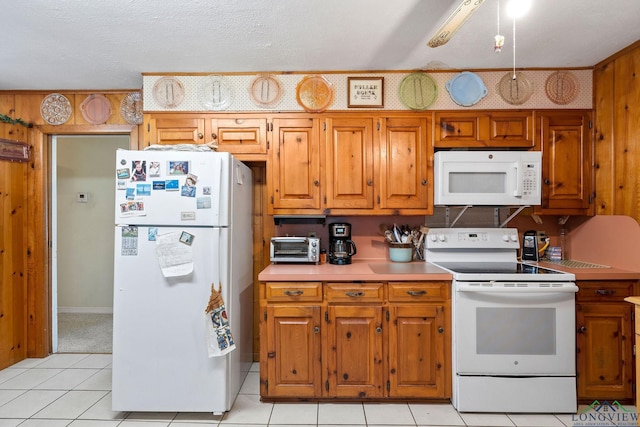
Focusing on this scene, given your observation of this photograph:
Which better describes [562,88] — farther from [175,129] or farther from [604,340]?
[175,129]

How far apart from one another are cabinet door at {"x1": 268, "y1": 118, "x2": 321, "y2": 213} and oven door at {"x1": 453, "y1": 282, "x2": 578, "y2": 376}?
124 centimetres

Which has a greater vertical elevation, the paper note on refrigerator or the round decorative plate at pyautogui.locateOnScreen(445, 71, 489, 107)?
the round decorative plate at pyautogui.locateOnScreen(445, 71, 489, 107)

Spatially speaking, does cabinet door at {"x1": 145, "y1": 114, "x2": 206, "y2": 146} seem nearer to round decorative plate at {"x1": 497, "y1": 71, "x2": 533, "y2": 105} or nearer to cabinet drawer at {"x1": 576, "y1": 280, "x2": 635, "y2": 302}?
round decorative plate at {"x1": 497, "y1": 71, "x2": 533, "y2": 105}

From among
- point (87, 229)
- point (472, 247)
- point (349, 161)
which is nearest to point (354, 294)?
point (349, 161)

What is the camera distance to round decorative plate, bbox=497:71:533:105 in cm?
243

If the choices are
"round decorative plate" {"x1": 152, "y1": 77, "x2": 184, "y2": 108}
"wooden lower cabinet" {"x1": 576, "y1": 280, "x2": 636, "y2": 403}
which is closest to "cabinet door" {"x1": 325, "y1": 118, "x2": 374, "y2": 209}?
"round decorative plate" {"x1": 152, "y1": 77, "x2": 184, "y2": 108}

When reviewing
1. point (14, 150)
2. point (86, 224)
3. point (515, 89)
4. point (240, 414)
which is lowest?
point (240, 414)

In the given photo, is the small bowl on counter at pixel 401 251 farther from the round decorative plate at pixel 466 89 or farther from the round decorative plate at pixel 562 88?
the round decorative plate at pixel 562 88

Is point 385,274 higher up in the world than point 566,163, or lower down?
lower down

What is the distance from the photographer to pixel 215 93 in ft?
8.17

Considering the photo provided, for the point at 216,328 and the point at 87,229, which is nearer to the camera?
the point at 216,328

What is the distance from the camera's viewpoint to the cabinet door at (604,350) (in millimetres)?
2096

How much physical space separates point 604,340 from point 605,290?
12.8 inches

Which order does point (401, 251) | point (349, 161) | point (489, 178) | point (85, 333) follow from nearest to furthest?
point (489, 178) < point (349, 161) < point (401, 251) < point (85, 333)
